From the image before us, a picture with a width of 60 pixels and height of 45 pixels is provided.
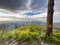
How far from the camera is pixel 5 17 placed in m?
3.64

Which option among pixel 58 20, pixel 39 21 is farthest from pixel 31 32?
pixel 58 20

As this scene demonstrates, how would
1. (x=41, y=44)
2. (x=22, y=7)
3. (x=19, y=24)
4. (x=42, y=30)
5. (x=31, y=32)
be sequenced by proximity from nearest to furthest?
(x=41, y=44) < (x=31, y=32) < (x=42, y=30) < (x=19, y=24) < (x=22, y=7)

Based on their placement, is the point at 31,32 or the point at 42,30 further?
the point at 42,30

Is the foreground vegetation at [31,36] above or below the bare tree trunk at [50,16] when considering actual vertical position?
below

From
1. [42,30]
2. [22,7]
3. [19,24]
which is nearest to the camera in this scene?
[42,30]

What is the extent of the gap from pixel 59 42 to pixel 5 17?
60.3 inches

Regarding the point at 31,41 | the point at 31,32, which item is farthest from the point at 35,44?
the point at 31,32

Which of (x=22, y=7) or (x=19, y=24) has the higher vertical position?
(x=22, y=7)

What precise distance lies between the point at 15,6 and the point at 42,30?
1.10 m

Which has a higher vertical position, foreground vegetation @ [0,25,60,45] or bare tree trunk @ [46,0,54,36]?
bare tree trunk @ [46,0,54,36]

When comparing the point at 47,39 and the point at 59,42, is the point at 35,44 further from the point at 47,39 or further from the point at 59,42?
the point at 59,42

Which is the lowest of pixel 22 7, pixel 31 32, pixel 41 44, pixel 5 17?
pixel 41 44

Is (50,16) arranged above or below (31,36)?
above

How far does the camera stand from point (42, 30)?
3.06 metres
